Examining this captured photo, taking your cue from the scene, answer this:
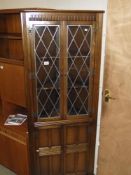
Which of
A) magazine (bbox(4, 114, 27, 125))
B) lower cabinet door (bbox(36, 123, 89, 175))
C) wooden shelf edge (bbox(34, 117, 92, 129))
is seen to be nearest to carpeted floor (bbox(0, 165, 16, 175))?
lower cabinet door (bbox(36, 123, 89, 175))

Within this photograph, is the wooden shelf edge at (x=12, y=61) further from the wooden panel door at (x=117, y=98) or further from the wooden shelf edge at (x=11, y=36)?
the wooden panel door at (x=117, y=98)

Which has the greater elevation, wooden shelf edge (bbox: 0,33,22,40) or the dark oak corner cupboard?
wooden shelf edge (bbox: 0,33,22,40)

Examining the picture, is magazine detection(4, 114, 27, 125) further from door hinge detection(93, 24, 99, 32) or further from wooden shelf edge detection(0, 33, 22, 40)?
door hinge detection(93, 24, 99, 32)

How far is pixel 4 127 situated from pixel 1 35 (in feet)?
3.25

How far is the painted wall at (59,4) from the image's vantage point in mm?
1883

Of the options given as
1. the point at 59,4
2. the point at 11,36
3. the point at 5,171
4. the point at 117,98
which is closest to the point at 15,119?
the point at 5,171

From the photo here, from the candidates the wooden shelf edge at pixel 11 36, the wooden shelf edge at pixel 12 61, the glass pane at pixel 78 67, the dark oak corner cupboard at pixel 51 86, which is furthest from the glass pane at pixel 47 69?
the wooden shelf edge at pixel 11 36

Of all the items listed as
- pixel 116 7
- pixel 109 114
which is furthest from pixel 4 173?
pixel 116 7

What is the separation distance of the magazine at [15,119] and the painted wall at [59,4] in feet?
4.15

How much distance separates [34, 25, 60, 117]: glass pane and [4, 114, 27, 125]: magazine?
Result: 1.69 feet

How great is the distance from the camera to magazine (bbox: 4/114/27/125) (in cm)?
232

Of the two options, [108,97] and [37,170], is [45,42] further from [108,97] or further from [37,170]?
[37,170]

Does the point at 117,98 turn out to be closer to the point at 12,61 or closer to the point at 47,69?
the point at 47,69

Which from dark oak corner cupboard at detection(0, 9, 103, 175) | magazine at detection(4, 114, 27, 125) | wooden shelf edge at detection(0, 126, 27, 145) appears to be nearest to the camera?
dark oak corner cupboard at detection(0, 9, 103, 175)
